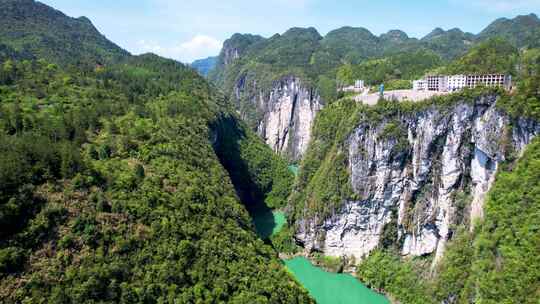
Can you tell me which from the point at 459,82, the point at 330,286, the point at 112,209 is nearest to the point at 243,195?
the point at 330,286

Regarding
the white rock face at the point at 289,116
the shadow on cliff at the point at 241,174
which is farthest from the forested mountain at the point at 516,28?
the shadow on cliff at the point at 241,174

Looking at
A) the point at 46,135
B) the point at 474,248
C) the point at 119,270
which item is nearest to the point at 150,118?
the point at 46,135

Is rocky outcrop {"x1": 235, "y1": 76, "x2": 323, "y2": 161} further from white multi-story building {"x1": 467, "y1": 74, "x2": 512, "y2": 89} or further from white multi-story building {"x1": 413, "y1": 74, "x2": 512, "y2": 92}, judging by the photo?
white multi-story building {"x1": 467, "y1": 74, "x2": 512, "y2": 89}

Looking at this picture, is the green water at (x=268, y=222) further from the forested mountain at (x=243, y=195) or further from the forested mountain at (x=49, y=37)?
the forested mountain at (x=49, y=37)

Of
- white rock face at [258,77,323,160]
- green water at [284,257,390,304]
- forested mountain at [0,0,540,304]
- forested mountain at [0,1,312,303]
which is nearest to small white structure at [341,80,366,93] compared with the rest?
forested mountain at [0,0,540,304]

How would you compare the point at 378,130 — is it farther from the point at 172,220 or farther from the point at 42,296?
the point at 42,296

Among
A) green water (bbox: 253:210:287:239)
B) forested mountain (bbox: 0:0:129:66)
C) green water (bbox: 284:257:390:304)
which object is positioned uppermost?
forested mountain (bbox: 0:0:129:66)
